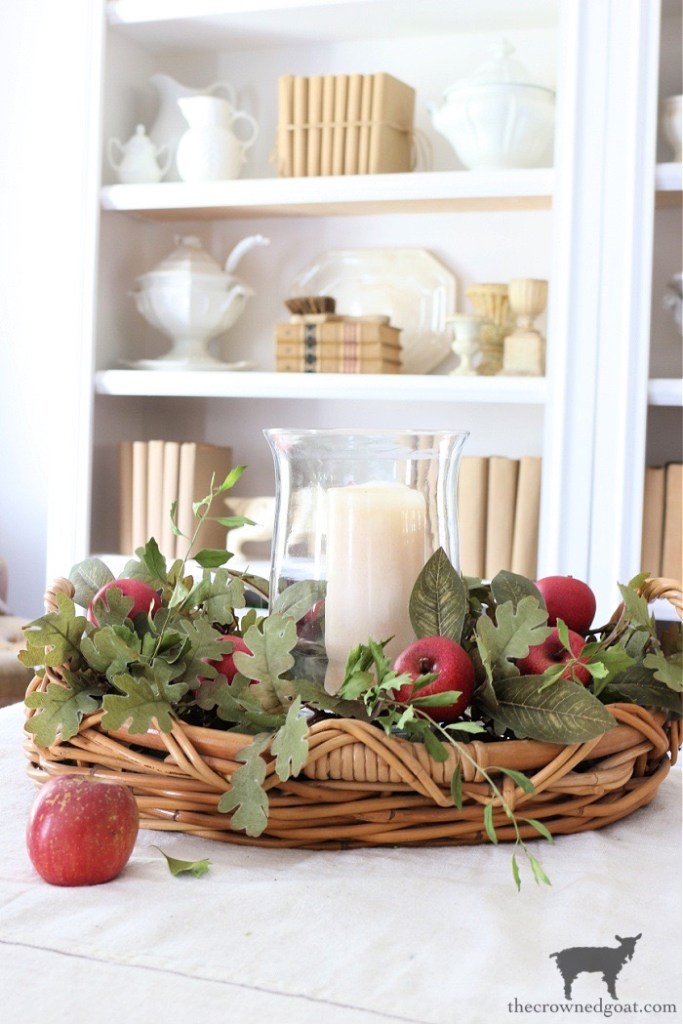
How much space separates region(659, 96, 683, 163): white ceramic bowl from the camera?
78.7 inches

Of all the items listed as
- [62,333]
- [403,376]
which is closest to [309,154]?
[403,376]

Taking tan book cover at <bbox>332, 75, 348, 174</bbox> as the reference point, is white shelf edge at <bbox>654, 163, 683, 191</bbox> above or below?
below

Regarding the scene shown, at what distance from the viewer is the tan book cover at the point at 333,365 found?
7.28 feet

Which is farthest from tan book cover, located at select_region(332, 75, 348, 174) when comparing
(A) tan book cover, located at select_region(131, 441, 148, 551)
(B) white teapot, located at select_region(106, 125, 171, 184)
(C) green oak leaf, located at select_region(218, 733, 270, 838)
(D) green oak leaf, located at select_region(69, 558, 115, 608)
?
(C) green oak leaf, located at select_region(218, 733, 270, 838)

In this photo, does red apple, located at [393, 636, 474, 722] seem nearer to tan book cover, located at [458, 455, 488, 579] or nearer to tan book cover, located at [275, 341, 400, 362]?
tan book cover, located at [458, 455, 488, 579]

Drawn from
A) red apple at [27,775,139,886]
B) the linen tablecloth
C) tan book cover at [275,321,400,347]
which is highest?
tan book cover at [275,321,400,347]

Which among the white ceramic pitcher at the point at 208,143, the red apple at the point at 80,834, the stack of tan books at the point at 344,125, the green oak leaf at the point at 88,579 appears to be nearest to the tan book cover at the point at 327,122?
the stack of tan books at the point at 344,125

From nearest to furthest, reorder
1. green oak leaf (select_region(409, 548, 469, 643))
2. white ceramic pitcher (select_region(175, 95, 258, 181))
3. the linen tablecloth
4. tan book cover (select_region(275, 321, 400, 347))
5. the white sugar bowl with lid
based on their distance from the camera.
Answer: the linen tablecloth, green oak leaf (select_region(409, 548, 469, 643)), the white sugar bowl with lid, tan book cover (select_region(275, 321, 400, 347)), white ceramic pitcher (select_region(175, 95, 258, 181))

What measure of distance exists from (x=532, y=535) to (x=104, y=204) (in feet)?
3.72

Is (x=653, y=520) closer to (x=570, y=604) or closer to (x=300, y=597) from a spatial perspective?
(x=570, y=604)

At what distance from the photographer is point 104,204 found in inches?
93.0

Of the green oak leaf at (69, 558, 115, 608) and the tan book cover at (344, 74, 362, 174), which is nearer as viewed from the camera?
the green oak leaf at (69, 558, 115, 608)

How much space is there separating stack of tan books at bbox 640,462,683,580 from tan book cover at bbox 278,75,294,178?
0.95 m

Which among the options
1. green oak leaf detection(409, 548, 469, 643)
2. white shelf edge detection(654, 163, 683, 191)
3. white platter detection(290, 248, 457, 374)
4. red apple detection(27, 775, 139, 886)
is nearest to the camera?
red apple detection(27, 775, 139, 886)
